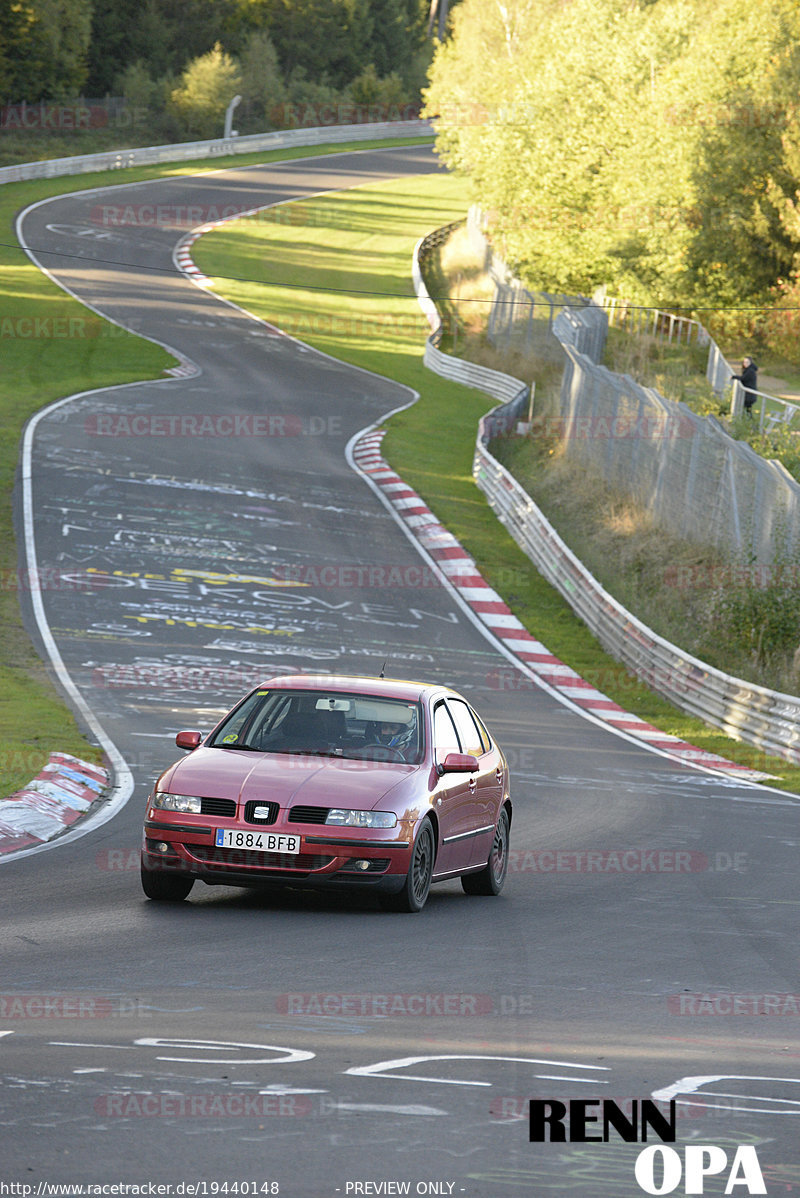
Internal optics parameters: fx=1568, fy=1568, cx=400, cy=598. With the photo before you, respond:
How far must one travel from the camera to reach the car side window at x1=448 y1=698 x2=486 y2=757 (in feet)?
37.7

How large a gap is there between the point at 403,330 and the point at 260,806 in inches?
1966

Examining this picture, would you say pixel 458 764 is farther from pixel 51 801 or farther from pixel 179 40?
pixel 179 40

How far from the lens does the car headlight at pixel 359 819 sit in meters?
9.62

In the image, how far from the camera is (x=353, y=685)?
36.6ft

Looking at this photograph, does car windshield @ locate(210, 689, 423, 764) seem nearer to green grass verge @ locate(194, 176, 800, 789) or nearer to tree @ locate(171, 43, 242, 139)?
green grass verge @ locate(194, 176, 800, 789)

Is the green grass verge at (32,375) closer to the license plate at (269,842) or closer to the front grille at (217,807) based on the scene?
the front grille at (217,807)

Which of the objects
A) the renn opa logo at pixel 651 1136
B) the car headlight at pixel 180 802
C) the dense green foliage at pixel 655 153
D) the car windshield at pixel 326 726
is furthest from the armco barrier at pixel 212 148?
the renn opa logo at pixel 651 1136

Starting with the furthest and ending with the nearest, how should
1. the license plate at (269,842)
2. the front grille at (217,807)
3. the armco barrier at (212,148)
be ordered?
1. the armco barrier at (212,148)
2. the front grille at (217,807)
3. the license plate at (269,842)

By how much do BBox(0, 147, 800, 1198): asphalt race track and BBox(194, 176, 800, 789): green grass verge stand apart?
2.40 metres

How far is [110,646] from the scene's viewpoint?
22062 mm

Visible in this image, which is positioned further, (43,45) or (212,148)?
(212,148)

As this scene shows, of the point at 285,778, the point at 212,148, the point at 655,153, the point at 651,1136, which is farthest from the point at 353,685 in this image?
the point at 212,148

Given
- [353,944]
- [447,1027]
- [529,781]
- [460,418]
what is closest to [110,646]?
[529,781]

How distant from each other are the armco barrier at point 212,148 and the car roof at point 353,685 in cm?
6944
